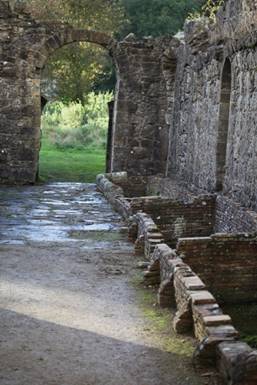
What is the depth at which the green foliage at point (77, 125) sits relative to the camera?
85.7 ft

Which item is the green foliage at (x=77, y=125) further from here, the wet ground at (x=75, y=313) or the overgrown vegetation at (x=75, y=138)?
the wet ground at (x=75, y=313)

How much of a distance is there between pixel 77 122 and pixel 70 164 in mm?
6047

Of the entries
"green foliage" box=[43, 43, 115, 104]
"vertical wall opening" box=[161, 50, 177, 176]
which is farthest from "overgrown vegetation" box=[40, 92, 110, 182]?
"vertical wall opening" box=[161, 50, 177, 176]

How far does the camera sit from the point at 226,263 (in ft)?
24.7

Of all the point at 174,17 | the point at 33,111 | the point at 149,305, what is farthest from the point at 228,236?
the point at 174,17

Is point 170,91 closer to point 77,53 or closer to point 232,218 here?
point 232,218

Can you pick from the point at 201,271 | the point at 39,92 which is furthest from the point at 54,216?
the point at 39,92

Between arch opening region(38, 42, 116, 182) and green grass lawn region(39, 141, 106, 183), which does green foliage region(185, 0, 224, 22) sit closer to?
arch opening region(38, 42, 116, 182)

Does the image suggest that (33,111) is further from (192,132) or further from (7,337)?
(7,337)

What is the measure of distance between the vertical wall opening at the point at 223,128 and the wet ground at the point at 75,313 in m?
2.01

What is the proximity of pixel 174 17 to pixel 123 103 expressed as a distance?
22732 mm

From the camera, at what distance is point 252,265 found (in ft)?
25.0

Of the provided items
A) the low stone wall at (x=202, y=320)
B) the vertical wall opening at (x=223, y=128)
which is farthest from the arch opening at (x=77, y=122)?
the low stone wall at (x=202, y=320)

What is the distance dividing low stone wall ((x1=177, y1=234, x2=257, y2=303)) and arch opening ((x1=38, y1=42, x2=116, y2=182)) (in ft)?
36.6
